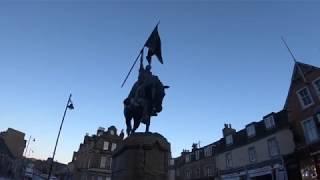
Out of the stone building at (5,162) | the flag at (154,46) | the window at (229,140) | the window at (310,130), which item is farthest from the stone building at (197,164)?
the flag at (154,46)

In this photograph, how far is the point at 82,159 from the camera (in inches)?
2181

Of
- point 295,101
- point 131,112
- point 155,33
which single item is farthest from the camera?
point 295,101

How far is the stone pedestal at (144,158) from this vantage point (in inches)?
330

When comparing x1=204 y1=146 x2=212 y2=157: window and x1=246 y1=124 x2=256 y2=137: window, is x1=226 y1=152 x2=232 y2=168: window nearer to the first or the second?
x1=204 y1=146 x2=212 y2=157: window

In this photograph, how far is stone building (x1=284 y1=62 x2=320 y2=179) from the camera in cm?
2698

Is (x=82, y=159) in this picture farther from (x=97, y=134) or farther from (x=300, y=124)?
(x=300, y=124)

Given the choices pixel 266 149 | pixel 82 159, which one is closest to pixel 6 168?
pixel 82 159

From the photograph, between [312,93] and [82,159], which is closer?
[312,93]

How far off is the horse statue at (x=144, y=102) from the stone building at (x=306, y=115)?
22371 millimetres

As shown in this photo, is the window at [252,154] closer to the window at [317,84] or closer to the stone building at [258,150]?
the stone building at [258,150]

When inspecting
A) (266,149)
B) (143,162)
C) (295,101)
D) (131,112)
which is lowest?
(143,162)

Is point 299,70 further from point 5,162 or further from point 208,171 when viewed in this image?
point 5,162

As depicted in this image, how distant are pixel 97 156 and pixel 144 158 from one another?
1847 inches

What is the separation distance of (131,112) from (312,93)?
79.5 feet
